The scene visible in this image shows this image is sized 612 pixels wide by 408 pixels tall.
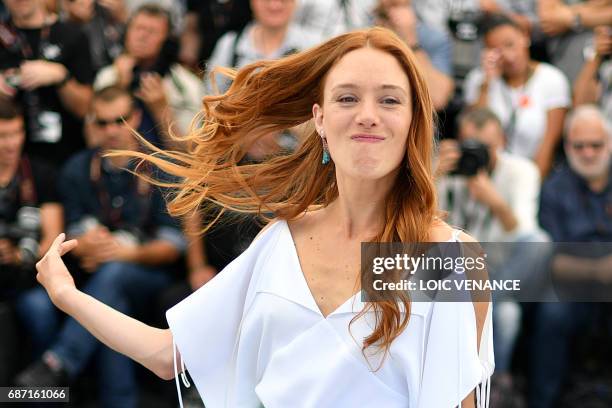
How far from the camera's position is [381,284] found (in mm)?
3105

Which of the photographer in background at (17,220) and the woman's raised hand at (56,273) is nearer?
the woman's raised hand at (56,273)

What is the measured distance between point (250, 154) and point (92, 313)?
2086 mm

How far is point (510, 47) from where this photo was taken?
6.87m

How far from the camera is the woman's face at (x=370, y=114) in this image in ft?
10.0

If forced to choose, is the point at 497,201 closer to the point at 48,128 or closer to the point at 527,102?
the point at 527,102

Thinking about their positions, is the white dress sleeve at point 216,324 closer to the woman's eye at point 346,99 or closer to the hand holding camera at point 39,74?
the woman's eye at point 346,99

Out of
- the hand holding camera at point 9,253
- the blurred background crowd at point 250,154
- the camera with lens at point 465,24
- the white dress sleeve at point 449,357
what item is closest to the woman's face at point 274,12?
the blurred background crowd at point 250,154

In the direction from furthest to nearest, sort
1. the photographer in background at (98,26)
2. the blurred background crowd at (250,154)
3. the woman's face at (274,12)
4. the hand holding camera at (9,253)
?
the photographer in background at (98,26)
the woman's face at (274,12)
the blurred background crowd at (250,154)
the hand holding camera at (9,253)

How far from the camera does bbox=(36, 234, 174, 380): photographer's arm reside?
10.6ft

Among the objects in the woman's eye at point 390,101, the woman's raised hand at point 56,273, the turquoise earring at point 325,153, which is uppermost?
the woman's eye at point 390,101

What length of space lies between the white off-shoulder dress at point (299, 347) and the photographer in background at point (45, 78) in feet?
11.8

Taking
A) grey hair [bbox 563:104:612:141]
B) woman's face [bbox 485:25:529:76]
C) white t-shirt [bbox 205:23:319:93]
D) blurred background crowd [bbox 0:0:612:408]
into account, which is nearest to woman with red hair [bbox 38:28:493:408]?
blurred background crowd [bbox 0:0:612:408]

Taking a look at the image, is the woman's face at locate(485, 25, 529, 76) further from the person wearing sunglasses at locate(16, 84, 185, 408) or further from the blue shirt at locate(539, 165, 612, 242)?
the person wearing sunglasses at locate(16, 84, 185, 408)

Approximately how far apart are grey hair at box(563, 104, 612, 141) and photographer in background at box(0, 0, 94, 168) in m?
2.78
